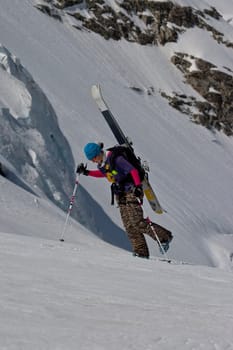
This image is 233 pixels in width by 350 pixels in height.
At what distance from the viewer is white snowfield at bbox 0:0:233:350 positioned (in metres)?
2.99

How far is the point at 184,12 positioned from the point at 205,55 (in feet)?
19.4

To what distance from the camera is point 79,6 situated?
54562 mm

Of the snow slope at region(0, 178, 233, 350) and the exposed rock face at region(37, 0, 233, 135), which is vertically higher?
the snow slope at region(0, 178, 233, 350)

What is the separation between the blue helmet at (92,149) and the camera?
7.79 m

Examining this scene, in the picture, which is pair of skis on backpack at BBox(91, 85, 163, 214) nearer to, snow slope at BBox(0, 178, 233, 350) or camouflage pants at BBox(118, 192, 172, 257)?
camouflage pants at BBox(118, 192, 172, 257)

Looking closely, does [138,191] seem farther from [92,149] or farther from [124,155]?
[92,149]

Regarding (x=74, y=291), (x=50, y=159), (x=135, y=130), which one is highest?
(x=74, y=291)

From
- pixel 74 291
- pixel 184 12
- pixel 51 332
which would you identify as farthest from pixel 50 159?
pixel 184 12

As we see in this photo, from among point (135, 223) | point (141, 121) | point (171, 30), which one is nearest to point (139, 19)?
point (171, 30)

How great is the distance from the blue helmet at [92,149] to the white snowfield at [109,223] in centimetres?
121

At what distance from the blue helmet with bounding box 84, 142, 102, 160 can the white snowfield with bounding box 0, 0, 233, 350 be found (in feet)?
3.96

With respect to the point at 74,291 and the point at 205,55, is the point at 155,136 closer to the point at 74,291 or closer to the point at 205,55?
the point at 205,55

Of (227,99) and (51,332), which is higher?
(51,332)

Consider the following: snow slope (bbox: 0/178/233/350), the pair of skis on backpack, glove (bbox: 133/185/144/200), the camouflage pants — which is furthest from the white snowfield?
the pair of skis on backpack
